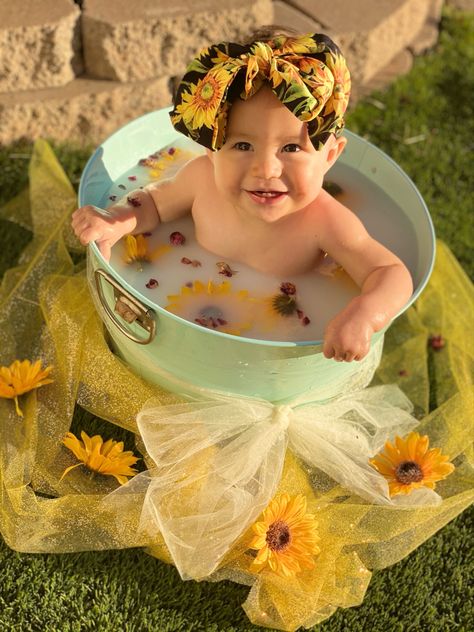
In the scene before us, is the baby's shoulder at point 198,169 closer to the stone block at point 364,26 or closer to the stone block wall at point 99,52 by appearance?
the stone block wall at point 99,52

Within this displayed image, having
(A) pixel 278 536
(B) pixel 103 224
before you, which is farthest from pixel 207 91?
(A) pixel 278 536

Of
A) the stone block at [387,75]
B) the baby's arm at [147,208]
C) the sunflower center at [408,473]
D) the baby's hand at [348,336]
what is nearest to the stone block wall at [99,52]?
the stone block at [387,75]

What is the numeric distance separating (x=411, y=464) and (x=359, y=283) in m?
0.41

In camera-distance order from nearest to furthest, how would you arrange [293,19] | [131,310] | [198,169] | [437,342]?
[131,310]
[198,169]
[437,342]
[293,19]

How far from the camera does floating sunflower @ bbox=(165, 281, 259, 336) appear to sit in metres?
1.81

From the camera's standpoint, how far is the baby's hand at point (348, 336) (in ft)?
5.33

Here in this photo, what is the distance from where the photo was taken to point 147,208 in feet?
6.38

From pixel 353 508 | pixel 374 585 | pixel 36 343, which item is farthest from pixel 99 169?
pixel 374 585

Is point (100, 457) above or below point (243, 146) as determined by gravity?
below

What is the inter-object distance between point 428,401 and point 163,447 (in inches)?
28.0

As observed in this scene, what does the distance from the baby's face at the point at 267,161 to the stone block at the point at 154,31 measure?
35.3 inches

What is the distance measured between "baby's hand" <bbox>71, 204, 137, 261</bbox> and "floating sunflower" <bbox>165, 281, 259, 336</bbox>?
6.7 inches

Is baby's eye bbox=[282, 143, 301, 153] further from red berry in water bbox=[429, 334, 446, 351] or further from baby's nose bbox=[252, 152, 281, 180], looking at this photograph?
red berry in water bbox=[429, 334, 446, 351]

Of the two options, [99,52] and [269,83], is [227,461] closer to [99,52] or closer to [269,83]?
[269,83]
